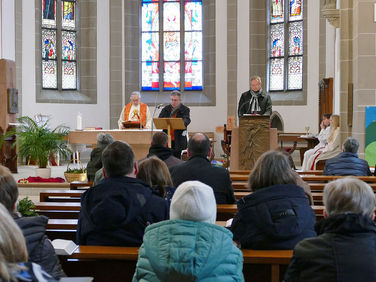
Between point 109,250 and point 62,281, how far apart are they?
→ 0.91 meters

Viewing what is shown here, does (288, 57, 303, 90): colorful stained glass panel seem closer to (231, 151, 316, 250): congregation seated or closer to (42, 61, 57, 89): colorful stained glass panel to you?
(42, 61, 57, 89): colorful stained glass panel

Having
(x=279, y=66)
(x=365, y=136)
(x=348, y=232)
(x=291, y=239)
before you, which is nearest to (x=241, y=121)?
(x=365, y=136)

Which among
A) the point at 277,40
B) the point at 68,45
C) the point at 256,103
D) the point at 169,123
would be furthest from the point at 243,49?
the point at 169,123

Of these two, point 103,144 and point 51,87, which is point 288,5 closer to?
point 51,87

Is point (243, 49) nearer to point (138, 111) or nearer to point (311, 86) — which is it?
point (311, 86)

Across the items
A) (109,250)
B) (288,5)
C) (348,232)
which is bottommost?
(109,250)

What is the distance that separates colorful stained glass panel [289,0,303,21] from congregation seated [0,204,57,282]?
15.2 m

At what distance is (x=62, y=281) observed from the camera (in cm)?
246

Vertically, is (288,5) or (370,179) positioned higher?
(288,5)

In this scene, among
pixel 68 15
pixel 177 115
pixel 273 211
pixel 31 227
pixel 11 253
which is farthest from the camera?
pixel 68 15

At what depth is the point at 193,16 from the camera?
17562 millimetres

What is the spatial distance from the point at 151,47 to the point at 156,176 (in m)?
13.8

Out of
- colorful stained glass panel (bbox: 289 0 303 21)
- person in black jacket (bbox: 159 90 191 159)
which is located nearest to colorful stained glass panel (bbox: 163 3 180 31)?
colorful stained glass panel (bbox: 289 0 303 21)

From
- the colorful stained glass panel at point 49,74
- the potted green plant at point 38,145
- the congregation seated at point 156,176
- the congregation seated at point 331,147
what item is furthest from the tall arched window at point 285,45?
the congregation seated at point 156,176
